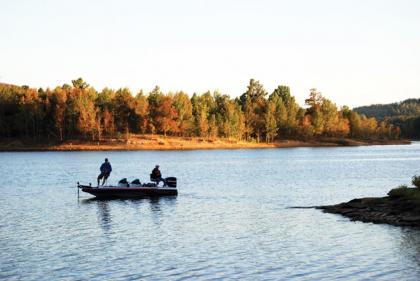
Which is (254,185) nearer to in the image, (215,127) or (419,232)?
(419,232)

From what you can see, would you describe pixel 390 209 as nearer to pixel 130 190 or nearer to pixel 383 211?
pixel 383 211

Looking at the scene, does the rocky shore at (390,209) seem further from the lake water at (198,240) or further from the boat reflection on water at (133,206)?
the boat reflection on water at (133,206)

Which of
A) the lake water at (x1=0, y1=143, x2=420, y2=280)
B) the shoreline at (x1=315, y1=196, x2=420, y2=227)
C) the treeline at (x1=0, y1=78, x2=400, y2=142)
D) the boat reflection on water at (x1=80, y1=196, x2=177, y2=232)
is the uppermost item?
the treeline at (x1=0, y1=78, x2=400, y2=142)

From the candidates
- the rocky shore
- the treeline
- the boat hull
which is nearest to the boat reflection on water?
the boat hull

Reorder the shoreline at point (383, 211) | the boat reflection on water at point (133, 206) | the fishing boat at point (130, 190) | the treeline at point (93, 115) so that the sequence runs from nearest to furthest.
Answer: the shoreline at point (383, 211) < the boat reflection on water at point (133, 206) < the fishing boat at point (130, 190) < the treeline at point (93, 115)

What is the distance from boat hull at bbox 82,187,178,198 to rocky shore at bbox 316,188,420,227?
1728cm

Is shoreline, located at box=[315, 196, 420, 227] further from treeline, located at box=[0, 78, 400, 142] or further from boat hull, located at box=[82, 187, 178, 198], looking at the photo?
treeline, located at box=[0, 78, 400, 142]

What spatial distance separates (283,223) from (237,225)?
2.72 meters

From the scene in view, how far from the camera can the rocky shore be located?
34344mm

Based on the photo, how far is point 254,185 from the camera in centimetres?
6519

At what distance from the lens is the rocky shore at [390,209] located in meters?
34.3

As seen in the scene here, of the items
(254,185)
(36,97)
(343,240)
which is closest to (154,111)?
(36,97)

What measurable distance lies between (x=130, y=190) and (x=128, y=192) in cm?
24

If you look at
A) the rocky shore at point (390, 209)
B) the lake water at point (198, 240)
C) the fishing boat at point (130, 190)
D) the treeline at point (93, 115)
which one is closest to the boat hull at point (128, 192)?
the fishing boat at point (130, 190)
